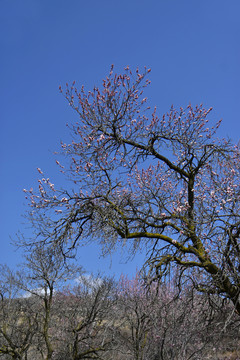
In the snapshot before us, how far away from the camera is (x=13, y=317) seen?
19.6 meters

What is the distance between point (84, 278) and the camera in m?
22.8

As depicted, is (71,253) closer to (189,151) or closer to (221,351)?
(189,151)

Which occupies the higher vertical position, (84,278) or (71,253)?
(84,278)

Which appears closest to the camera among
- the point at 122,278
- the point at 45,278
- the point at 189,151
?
the point at 189,151

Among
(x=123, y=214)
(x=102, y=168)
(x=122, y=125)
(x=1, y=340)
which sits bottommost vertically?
(x=1, y=340)

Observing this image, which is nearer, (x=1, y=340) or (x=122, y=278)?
(x=1, y=340)

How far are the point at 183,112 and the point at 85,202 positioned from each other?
4052mm

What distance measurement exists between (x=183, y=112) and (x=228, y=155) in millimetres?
1854

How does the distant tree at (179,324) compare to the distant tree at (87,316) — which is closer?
the distant tree at (179,324)

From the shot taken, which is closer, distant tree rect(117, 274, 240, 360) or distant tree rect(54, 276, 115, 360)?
distant tree rect(117, 274, 240, 360)

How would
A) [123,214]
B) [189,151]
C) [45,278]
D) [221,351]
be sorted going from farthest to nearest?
1. [221,351]
2. [45,278]
3. [189,151]
4. [123,214]

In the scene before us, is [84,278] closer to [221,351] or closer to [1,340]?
[1,340]

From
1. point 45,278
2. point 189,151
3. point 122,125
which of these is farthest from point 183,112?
point 45,278

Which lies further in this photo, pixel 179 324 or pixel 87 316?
pixel 87 316
